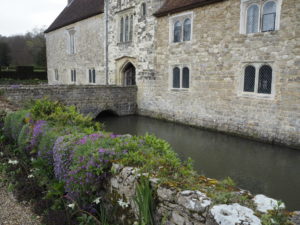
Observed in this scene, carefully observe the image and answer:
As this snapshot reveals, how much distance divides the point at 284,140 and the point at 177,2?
840 cm

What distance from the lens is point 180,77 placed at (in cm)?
1293

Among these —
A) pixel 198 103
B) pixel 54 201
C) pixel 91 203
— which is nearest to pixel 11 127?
pixel 54 201

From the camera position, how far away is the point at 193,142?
388 inches

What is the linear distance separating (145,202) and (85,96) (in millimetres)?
11722

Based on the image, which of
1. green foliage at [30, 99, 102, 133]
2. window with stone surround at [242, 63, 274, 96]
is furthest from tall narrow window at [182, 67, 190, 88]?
green foliage at [30, 99, 102, 133]

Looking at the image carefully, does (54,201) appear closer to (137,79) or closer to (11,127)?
(11,127)

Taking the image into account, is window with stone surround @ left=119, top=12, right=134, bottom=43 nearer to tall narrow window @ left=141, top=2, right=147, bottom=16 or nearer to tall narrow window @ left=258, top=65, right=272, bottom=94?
tall narrow window @ left=141, top=2, right=147, bottom=16

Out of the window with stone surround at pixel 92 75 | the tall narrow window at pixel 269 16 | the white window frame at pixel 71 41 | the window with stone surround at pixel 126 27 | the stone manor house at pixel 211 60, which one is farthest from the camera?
the white window frame at pixel 71 41

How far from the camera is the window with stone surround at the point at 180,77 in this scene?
41.7 ft

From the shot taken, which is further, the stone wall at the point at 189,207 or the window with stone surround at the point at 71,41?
the window with stone surround at the point at 71,41

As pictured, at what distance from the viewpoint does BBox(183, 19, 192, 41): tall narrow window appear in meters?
12.3

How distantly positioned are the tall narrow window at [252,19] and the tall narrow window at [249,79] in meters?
1.44

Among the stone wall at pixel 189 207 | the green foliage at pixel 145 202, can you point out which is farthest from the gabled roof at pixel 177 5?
the green foliage at pixel 145 202

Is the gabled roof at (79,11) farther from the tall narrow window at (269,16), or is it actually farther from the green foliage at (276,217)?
the green foliage at (276,217)
